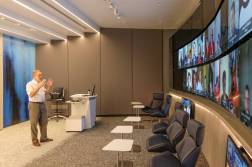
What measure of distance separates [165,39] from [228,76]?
7643mm

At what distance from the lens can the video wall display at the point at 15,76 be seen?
8797mm

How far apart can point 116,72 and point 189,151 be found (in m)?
8.24

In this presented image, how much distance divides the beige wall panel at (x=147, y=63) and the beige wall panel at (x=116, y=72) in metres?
0.29

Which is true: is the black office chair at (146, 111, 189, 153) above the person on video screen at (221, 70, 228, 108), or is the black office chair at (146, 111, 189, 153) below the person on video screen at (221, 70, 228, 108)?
below

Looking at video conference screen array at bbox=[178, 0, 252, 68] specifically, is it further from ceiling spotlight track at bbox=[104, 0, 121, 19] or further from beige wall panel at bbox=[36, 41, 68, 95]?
beige wall panel at bbox=[36, 41, 68, 95]

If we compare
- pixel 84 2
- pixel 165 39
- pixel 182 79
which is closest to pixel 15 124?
pixel 84 2

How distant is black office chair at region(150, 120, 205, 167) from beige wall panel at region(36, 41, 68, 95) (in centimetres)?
819

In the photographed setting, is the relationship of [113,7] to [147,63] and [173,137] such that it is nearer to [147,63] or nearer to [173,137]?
[147,63]

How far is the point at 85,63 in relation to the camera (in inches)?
432

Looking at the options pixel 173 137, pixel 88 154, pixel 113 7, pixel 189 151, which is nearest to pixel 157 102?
pixel 113 7

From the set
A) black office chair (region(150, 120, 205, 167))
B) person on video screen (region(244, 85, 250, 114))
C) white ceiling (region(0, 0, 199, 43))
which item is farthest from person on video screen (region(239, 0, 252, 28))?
white ceiling (region(0, 0, 199, 43))

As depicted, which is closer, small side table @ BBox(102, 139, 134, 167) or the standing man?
small side table @ BBox(102, 139, 134, 167)

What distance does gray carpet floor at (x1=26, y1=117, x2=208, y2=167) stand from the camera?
485 centimetres

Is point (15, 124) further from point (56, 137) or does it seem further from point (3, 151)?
point (3, 151)
